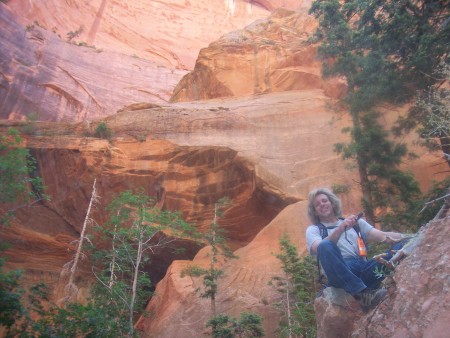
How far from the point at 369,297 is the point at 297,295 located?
21.4ft

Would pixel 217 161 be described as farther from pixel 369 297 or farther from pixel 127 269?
pixel 369 297

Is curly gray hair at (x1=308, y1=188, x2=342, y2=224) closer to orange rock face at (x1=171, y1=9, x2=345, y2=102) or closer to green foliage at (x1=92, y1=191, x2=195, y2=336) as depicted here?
green foliage at (x1=92, y1=191, x2=195, y2=336)

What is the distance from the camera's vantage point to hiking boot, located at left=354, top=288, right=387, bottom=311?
4.94 meters

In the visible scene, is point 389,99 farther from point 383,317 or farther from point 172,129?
point 383,317

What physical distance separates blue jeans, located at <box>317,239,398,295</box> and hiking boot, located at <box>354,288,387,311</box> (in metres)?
0.09

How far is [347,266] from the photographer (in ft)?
16.6

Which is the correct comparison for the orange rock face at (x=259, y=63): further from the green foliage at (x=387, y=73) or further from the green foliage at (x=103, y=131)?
the green foliage at (x=103, y=131)

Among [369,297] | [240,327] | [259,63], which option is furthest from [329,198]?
[259,63]

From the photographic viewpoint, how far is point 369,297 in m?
5.11

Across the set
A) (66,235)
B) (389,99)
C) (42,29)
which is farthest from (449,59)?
(42,29)

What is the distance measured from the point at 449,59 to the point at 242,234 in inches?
407

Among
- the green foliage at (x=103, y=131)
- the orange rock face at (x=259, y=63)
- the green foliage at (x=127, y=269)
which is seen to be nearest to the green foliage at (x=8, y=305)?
the green foliage at (x=127, y=269)

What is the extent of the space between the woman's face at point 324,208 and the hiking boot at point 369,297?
103 cm

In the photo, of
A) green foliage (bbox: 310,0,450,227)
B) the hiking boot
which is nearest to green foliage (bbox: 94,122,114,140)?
green foliage (bbox: 310,0,450,227)
